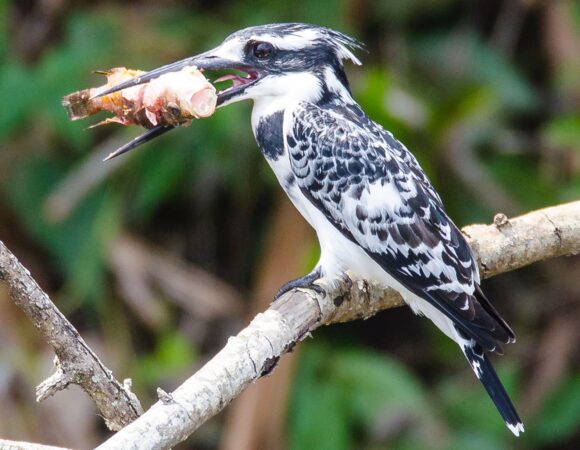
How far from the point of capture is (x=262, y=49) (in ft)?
8.60

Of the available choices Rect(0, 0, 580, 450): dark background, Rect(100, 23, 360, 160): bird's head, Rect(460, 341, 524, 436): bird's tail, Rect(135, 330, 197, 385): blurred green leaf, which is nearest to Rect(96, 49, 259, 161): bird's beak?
Rect(100, 23, 360, 160): bird's head

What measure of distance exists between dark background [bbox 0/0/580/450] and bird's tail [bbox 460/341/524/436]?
3.11 ft

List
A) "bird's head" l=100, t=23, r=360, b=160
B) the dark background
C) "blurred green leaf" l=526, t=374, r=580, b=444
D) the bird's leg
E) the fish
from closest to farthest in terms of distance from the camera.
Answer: the fish → the bird's leg → "bird's head" l=100, t=23, r=360, b=160 → the dark background → "blurred green leaf" l=526, t=374, r=580, b=444

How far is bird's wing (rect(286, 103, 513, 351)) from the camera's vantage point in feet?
8.26

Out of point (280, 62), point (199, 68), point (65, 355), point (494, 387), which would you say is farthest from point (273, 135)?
point (65, 355)

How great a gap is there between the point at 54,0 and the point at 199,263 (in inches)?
44.3

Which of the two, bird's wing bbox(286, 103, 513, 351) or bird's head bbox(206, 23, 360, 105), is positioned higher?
bird's head bbox(206, 23, 360, 105)

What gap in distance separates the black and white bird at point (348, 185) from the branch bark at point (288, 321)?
0.28 ft

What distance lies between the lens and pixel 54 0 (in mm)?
4066

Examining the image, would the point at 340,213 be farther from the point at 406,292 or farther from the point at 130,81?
the point at 130,81

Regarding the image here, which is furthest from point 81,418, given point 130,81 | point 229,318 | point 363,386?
point 130,81

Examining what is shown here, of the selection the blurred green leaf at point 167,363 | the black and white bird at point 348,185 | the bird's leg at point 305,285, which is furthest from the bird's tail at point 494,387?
the blurred green leaf at point 167,363

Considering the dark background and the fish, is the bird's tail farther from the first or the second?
the dark background

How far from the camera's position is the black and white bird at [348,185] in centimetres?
252
